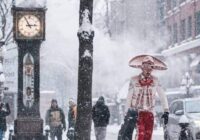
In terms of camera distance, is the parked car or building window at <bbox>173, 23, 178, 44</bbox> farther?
building window at <bbox>173, 23, 178, 44</bbox>

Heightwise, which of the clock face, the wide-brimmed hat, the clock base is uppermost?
the clock face

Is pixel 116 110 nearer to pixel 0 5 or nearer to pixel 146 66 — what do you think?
pixel 0 5

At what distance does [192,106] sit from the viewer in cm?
1920

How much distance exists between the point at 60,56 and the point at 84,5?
5706cm

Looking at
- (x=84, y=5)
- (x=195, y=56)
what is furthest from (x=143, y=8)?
(x=84, y=5)

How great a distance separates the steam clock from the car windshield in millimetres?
4232

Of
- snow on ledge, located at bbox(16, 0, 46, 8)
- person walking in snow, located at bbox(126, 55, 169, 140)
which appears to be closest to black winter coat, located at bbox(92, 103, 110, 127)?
snow on ledge, located at bbox(16, 0, 46, 8)

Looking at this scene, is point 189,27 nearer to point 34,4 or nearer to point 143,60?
point 34,4

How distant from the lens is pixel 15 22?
57.2ft

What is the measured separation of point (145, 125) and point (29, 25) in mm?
8058

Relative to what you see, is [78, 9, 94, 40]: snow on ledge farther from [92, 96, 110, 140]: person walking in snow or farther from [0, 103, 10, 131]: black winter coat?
[0, 103, 10, 131]: black winter coat

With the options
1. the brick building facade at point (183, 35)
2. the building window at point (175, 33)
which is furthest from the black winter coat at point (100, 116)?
the building window at point (175, 33)

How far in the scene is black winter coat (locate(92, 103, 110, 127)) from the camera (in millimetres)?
19109

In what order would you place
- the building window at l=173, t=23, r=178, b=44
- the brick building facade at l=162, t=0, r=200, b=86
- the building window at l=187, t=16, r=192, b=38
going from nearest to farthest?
the brick building facade at l=162, t=0, r=200, b=86 < the building window at l=187, t=16, r=192, b=38 < the building window at l=173, t=23, r=178, b=44
